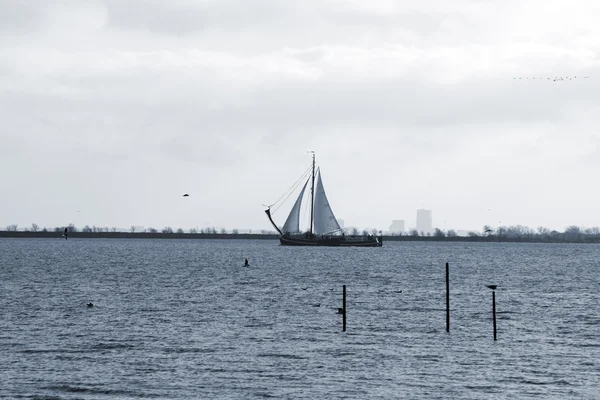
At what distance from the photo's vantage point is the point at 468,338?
56.6m

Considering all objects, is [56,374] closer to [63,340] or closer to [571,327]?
[63,340]

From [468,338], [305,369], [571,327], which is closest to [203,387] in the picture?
[305,369]

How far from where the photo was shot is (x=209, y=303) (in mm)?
78188

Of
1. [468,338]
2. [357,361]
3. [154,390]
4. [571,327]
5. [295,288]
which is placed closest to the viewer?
[154,390]

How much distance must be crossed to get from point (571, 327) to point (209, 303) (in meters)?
31.3

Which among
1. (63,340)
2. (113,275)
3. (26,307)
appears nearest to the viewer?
(63,340)

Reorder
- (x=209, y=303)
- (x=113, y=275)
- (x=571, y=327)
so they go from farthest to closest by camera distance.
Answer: (x=113, y=275), (x=209, y=303), (x=571, y=327)

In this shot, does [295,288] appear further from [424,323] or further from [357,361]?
[357,361]

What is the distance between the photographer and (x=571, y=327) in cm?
6212

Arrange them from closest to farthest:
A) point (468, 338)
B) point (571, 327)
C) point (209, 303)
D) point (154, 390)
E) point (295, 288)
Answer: point (154, 390)
point (468, 338)
point (571, 327)
point (209, 303)
point (295, 288)

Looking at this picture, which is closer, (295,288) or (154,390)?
(154,390)

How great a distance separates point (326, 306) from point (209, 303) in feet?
34.4

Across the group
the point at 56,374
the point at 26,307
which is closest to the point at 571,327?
the point at 56,374

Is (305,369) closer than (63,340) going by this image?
Yes
